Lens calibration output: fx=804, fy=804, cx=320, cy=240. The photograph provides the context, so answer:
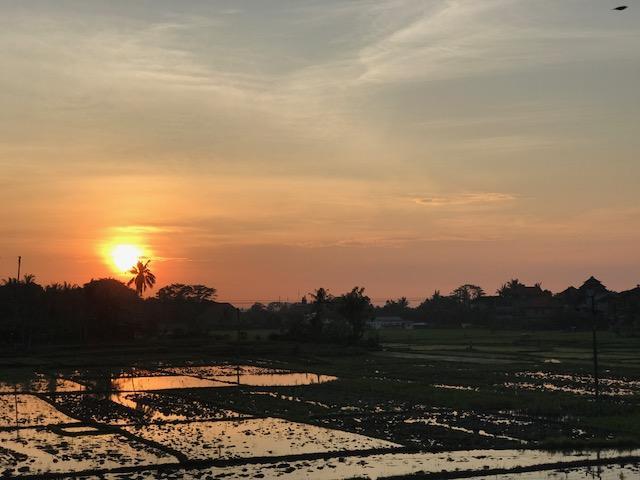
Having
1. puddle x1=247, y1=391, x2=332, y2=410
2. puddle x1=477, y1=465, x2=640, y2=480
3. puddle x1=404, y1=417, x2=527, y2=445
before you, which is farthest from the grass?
puddle x1=477, y1=465, x2=640, y2=480

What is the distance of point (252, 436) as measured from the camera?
63.9ft

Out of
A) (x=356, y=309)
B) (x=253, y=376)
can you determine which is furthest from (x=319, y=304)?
(x=253, y=376)

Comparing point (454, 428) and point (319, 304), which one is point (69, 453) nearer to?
point (454, 428)

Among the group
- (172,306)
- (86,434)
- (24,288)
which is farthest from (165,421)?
(172,306)

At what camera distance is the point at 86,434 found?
64.9ft

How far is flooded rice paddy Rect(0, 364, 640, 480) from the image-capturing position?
15672 mm

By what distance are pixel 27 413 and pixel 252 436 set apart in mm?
8501

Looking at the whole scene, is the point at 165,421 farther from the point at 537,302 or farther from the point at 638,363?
the point at 537,302

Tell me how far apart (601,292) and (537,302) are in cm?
7500

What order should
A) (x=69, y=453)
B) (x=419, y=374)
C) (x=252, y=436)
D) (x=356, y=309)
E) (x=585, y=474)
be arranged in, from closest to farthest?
1. (x=585, y=474)
2. (x=69, y=453)
3. (x=252, y=436)
4. (x=419, y=374)
5. (x=356, y=309)

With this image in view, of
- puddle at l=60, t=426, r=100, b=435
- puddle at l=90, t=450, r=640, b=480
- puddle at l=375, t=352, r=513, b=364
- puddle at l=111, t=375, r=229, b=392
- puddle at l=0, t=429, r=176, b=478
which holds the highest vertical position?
puddle at l=375, t=352, r=513, b=364

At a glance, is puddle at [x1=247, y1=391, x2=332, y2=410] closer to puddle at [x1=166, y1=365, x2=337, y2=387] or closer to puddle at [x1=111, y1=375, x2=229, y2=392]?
puddle at [x1=166, y1=365, x2=337, y2=387]

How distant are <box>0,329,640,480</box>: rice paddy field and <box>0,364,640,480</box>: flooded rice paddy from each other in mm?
46

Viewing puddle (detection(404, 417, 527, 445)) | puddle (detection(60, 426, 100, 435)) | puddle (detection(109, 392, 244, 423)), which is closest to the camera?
puddle (detection(404, 417, 527, 445))
